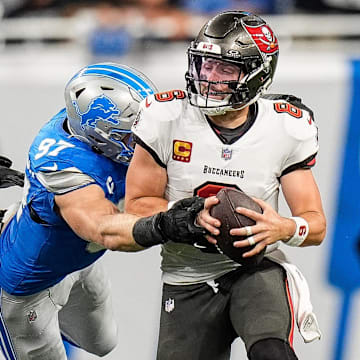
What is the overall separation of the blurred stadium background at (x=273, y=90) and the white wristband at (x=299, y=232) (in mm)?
1375

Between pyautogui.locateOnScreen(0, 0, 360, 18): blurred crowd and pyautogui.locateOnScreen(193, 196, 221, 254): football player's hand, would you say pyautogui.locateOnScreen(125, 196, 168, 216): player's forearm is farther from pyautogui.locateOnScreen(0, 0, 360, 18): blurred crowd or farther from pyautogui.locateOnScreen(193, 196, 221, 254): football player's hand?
pyautogui.locateOnScreen(0, 0, 360, 18): blurred crowd

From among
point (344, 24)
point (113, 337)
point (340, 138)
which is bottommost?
point (113, 337)

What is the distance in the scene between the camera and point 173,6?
498cm

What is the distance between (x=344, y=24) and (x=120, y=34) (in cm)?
99

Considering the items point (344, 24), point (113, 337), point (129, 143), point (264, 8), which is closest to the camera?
point (129, 143)

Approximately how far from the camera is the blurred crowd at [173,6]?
482cm

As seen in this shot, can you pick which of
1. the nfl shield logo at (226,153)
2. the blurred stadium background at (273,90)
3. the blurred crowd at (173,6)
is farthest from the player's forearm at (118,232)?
the blurred crowd at (173,6)

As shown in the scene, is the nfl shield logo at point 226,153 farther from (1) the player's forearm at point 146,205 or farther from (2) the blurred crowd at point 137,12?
(2) the blurred crowd at point 137,12

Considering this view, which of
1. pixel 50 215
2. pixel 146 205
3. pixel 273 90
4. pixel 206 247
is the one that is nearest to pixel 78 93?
pixel 50 215

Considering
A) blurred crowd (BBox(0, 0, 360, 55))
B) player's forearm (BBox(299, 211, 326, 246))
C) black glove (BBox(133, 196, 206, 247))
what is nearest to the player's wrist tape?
black glove (BBox(133, 196, 206, 247))

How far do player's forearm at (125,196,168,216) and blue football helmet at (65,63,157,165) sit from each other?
0.34 m

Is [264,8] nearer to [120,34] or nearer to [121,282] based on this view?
[120,34]

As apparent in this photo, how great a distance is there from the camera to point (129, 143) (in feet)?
A: 9.77

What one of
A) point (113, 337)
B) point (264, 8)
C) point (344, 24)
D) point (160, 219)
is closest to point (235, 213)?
point (160, 219)
